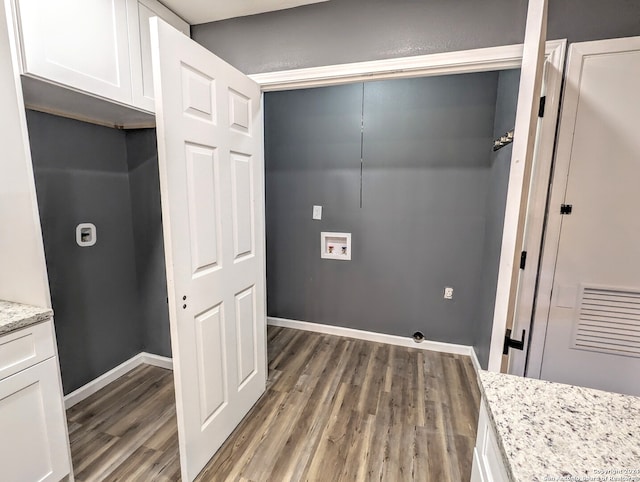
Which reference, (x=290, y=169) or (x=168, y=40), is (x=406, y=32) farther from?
(x=290, y=169)

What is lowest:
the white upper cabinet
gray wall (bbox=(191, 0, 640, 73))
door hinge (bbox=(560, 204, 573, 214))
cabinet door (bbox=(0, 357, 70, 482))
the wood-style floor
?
the wood-style floor

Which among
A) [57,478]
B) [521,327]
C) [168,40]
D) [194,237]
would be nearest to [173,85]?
[168,40]

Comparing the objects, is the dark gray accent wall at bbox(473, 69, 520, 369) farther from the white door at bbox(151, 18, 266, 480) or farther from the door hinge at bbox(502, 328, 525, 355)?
the white door at bbox(151, 18, 266, 480)

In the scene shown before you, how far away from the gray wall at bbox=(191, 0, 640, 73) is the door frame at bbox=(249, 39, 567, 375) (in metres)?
0.05

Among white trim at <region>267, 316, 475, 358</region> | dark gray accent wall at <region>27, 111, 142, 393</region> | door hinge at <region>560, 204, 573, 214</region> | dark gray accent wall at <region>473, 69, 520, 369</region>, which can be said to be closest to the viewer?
door hinge at <region>560, 204, 573, 214</region>

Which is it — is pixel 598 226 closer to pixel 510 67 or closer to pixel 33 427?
pixel 510 67

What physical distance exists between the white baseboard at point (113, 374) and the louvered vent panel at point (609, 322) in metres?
2.88

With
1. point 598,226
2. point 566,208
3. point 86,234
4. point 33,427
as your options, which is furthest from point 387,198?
point 33,427

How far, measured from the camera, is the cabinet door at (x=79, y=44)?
3.93 feet

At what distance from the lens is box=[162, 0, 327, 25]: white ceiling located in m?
1.70

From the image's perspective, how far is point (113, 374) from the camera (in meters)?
2.38

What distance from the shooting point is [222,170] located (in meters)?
1.58

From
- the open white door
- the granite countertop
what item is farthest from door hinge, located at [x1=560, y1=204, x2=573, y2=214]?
the granite countertop

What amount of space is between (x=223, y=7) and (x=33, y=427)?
91.5 inches
